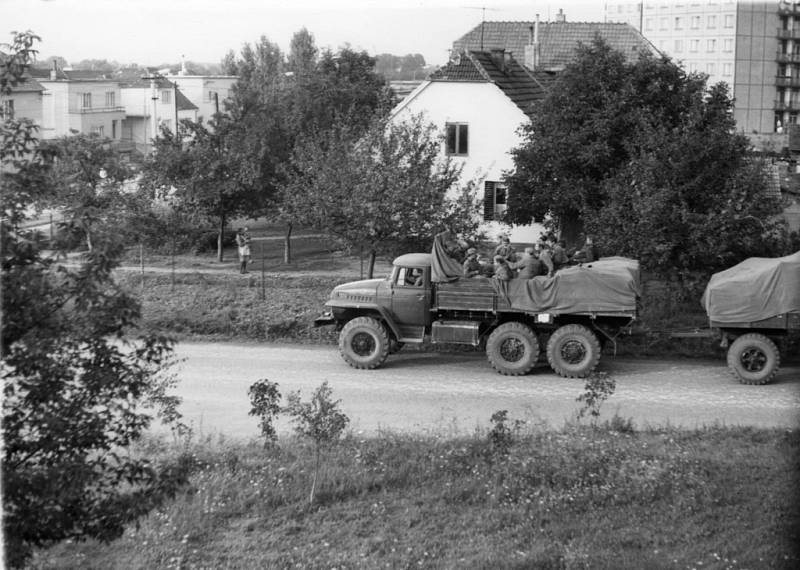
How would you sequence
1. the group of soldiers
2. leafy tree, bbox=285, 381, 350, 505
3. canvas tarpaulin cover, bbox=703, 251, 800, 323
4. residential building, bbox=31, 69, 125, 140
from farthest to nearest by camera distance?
residential building, bbox=31, 69, 125, 140 → the group of soldiers → canvas tarpaulin cover, bbox=703, 251, 800, 323 → leafy tree, bbox=285, 381, 350, 505

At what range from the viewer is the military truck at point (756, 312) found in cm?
1672

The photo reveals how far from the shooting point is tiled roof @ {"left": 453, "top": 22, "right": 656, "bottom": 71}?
4450 cm

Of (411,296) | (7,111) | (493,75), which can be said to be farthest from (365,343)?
(493,75)

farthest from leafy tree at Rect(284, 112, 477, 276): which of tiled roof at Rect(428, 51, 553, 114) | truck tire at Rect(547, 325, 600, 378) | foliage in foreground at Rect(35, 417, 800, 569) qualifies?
foliage in foreground at Rect(35, 417, 800, 569)

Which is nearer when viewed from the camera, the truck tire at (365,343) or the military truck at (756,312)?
the military truck at (756,312)

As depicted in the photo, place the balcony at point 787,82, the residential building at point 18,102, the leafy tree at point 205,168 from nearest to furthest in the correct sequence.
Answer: the residential building at point 18,102 < the leafy tree at point 205,168 < the balcony at point 787,82

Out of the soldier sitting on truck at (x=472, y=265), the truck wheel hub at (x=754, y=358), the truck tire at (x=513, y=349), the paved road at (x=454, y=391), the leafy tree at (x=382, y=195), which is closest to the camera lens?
the paved road at (x=454, y=391)

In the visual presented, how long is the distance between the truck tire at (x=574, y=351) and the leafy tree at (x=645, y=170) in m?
3.14

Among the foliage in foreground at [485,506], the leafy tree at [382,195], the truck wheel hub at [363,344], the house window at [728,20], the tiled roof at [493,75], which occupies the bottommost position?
the foliage in foreground at [485,506]

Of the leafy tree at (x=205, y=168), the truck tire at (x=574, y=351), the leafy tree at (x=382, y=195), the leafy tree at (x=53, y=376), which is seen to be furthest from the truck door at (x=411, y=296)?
the leafy tree at (x=53, y=376)

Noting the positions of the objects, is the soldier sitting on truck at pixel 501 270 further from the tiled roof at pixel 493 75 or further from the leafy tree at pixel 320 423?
the tiled roof at pixel 493 75

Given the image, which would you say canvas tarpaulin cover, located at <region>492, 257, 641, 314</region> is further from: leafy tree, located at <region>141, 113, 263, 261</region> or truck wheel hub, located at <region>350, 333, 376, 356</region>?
leafy tree, located at <region>141, 113, 263, 261</region>

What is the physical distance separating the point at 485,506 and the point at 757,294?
724 cm

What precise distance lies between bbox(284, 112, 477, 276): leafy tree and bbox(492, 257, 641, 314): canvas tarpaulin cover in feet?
13.6
